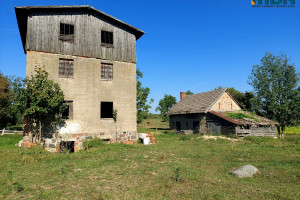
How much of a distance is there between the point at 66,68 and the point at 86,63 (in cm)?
152

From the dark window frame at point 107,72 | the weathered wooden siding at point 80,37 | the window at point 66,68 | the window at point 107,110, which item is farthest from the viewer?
the window at point 107,110

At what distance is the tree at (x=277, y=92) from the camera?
25391 millimetres

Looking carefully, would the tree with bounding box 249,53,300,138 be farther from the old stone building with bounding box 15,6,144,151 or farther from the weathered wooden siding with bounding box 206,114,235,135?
the old stone building with bounding box 15,6,144,151

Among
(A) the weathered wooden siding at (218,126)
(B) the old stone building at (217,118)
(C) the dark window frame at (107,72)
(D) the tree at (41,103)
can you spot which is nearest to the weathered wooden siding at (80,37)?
(C) the dark window frame at (107,72)

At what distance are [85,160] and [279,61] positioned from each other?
2858 centimetres

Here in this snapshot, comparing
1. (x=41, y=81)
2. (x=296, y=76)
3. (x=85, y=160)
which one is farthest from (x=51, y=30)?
(x=296, y=76)

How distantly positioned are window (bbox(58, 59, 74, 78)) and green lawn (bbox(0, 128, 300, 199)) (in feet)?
18.8

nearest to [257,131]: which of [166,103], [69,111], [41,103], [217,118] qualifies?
[217,118]

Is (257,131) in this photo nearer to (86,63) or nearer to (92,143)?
(92,143)

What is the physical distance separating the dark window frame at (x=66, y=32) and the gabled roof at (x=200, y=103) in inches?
703

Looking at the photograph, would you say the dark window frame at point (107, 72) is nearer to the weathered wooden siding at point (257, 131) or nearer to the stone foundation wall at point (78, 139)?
the stone foundation wall at point (78, 139)

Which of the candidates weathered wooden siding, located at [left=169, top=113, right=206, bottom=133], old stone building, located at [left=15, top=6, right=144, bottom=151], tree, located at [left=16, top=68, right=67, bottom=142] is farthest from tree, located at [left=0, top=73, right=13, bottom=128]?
weathered wooden siding, located at [left=169, top=113, right=206, bottom=133]

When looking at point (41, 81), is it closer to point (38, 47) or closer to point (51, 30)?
point (38, 47)

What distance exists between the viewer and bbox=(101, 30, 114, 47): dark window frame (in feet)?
52.6
